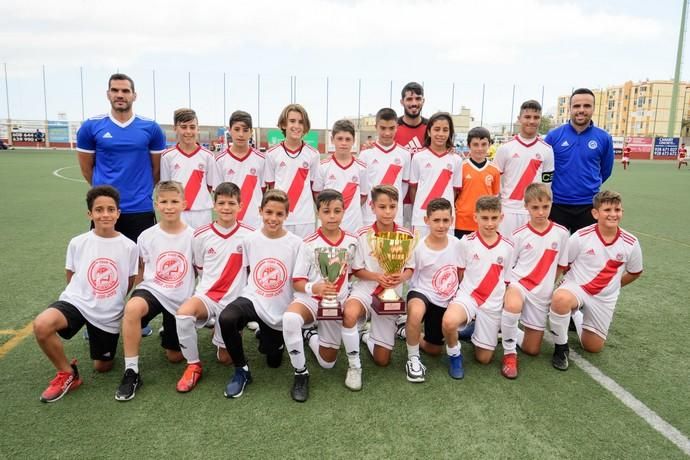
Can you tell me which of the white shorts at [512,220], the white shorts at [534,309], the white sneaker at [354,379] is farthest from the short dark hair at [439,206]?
the white shorts at [512,220]

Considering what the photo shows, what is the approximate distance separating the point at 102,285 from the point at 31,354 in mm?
838

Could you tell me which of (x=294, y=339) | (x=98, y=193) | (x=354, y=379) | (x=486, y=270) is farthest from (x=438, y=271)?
(x=98, y=193)

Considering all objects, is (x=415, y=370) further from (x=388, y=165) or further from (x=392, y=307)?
(x=388, y=165)

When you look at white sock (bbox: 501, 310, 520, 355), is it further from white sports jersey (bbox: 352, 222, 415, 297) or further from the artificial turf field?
white sports jersey (bbox: 352, 222, 415, 297)

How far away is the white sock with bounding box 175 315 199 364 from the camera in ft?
10.1

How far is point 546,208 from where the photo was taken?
3664 mm

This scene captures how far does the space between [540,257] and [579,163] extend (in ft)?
3.88

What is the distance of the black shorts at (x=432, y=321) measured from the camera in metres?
3.51

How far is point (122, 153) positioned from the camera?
3.78m

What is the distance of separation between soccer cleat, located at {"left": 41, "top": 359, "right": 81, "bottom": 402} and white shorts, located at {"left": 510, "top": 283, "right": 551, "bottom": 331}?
3018mm

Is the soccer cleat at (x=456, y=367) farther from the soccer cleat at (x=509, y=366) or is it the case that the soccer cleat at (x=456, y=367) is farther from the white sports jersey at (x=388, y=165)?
the white sports jersey at (x=388, y=165)

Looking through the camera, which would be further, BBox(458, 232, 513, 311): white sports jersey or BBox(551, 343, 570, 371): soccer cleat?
BBox(458, 232, 513, 311): white sports jersey

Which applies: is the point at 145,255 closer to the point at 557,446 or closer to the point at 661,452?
the point at 557,446

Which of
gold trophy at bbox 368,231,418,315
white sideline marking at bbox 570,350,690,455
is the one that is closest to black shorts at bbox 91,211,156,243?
gold trophy at bbox 368,231,418,315
